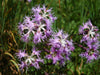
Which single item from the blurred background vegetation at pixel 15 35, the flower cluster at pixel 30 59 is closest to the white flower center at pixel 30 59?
the flower cluster at pixel 30 59

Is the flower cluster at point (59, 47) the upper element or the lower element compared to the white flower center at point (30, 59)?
upper

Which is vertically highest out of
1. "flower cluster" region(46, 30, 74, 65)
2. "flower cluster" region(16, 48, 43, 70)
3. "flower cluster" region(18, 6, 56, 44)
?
"flower cluster" region(18, 6, 56, 44)

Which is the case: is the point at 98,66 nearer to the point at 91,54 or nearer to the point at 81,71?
the point at 81,71

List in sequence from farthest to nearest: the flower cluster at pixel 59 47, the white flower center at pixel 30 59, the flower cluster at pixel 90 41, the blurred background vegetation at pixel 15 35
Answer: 1. the blurred background vegetation at pixel 15 35
2. the flower cluster at pixel 90 41
3. the white flower center at pixel 30 59
4. the flower cluster at pixel 59 47

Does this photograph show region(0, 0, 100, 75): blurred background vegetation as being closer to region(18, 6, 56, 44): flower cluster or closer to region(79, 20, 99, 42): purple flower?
region(79, 20, 99, 42): purple flower

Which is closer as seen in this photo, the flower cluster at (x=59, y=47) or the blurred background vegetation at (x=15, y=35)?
the flower cluster at (x=59, y=47)

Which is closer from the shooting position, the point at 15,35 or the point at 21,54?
the point at 21,54

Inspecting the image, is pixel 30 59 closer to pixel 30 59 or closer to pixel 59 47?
pixel 30 59

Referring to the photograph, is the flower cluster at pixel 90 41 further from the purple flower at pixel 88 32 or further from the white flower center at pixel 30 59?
the white flower center at pixel 30 59

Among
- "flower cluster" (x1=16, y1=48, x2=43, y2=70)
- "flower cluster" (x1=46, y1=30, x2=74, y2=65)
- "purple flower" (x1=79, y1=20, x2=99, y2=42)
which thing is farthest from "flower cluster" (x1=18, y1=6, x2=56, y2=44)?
"purple flower" (x1=79, y1=20, x2=99, y2=42)

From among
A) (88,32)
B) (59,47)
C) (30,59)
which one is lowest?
(30,59)

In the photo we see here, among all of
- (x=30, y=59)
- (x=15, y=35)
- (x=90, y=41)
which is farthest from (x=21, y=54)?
(x=90, y=41)
